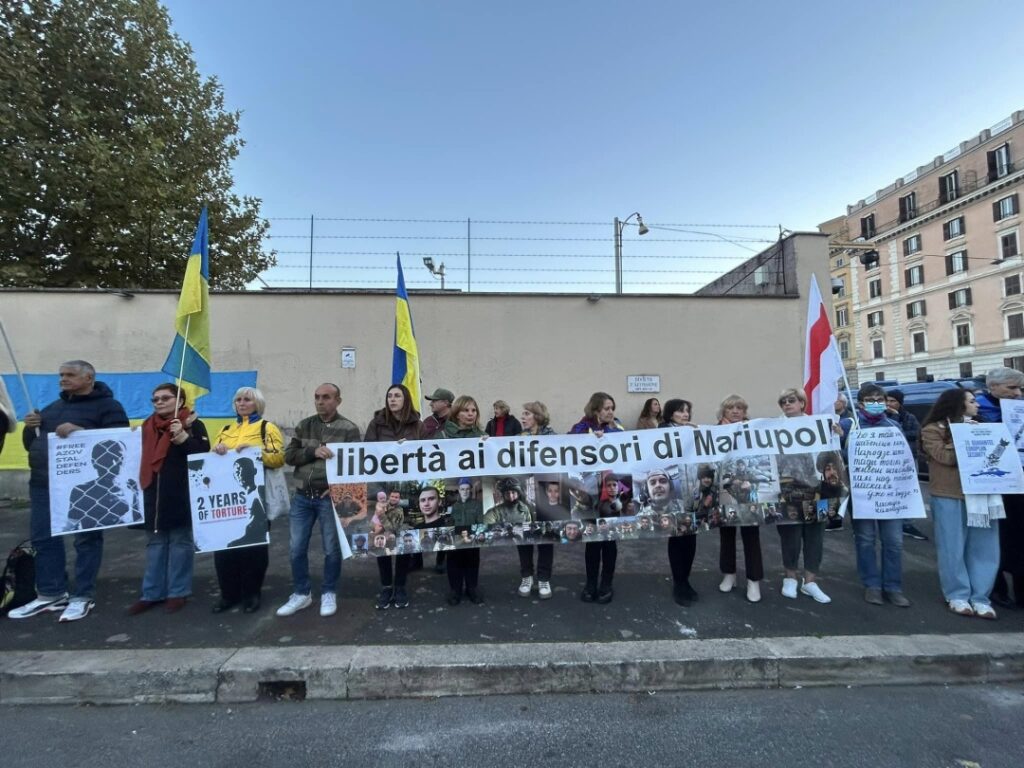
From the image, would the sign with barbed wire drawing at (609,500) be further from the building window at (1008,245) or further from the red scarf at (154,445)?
the building window at (1008,245)

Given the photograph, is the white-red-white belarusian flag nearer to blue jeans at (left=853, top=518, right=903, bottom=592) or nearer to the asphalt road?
blue jeans at (left=853, top=518, right=903, bottom=592)

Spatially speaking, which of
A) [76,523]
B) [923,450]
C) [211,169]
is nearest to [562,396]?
[923,450]

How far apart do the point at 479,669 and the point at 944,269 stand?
62697mm

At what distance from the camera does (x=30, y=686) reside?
297 centimetres

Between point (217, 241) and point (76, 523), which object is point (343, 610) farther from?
point (217, 241)

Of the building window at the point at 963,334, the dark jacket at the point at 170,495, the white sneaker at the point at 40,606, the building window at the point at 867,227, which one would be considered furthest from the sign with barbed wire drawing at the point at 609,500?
the building window at the point at 867,227

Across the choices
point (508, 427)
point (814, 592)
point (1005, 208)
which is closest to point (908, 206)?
point (1005, 208)

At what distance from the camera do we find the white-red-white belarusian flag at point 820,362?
456 cm

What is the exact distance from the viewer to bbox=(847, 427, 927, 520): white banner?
156 inches

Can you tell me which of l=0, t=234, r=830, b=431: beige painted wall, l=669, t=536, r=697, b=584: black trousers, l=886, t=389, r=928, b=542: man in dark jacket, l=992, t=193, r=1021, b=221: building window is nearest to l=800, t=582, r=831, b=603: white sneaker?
l=669, t=536, r=697, b=584: black trousers

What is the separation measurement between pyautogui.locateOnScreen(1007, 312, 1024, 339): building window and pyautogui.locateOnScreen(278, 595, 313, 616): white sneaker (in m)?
56.8

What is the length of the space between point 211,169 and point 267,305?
306 inches

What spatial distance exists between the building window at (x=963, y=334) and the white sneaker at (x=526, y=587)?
192 ft

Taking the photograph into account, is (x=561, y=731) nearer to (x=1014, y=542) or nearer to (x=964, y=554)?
(x=964, y=554)
